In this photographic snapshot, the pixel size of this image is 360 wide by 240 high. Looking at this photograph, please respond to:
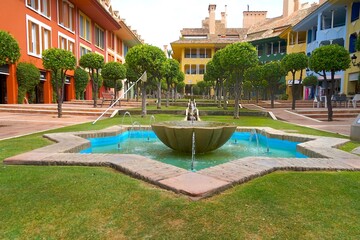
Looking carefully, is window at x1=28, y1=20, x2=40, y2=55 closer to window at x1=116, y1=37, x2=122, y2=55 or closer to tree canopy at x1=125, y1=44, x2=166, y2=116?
tree canopy at x1=125, y1=44, x2=166, y2=116

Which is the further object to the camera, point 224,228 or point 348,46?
point 348,46

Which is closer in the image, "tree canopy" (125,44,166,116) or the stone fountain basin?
the stone fountain basin

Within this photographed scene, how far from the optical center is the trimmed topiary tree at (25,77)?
63.0 feet

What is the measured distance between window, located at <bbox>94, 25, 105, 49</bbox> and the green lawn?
105ft

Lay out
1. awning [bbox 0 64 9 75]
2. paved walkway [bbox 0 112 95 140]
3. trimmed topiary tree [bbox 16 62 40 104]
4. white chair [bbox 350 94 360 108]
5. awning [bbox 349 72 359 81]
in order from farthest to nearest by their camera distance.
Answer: awning [bbox 349 72 359 81], white chair [bbox 350 94 360 108], trimmed topiary tree [bbox 16 62 40 104], awning [bbox 0 64 9 75], paved walkway [bbox 0 112 95 140]

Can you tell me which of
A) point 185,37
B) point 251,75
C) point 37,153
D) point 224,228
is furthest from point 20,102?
point 185,37

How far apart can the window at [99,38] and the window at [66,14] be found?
6.20 metres

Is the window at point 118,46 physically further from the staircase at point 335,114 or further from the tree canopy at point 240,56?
the staircase at point 335,114

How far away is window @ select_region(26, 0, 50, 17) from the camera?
20.9 meters

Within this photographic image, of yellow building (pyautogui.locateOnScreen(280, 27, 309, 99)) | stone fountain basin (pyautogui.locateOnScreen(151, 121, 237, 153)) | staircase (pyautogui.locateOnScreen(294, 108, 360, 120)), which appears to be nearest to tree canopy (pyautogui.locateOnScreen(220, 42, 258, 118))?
staircase (pyautogui.locateOnScreen(294, 108, 360, 120))

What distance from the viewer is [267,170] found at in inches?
172

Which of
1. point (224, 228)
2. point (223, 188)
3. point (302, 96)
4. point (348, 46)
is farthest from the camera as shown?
point (302, 96)

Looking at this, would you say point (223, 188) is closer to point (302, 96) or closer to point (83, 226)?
point (83, 226)

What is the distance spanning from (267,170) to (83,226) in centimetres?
282
